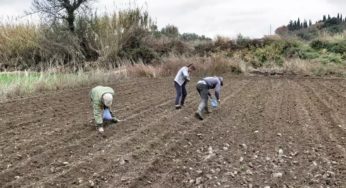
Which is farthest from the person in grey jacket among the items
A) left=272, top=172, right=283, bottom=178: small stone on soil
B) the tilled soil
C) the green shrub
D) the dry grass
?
the green shrub

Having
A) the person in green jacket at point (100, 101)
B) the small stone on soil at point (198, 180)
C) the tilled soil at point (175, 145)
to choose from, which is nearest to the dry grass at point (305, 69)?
the tilled soil at point (175, 145)

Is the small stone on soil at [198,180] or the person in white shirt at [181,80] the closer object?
the small stone on soil at [198,180]

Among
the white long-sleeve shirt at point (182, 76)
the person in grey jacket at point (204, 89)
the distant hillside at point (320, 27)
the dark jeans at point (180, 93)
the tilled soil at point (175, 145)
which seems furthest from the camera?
the distant hillside at point (320, 27)

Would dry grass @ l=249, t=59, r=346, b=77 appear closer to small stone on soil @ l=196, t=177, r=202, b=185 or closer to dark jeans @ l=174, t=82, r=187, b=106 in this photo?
dark jeans @ l=174, t=82, r=187, b=106

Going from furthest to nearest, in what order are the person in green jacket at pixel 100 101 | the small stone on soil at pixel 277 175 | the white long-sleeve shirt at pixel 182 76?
the white long-sleeve shirt at pixel 182 76
the person in green jacket at pixel 100 101
the small stone on soil at pixel 277 175

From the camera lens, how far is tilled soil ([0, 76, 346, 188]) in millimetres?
6598

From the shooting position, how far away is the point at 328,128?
982 centimetres

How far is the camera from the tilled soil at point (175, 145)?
6598 millimetres

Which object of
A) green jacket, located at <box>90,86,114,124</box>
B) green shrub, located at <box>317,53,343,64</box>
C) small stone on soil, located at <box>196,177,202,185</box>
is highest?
green jacket, located at <box>90,86,114,124</box>

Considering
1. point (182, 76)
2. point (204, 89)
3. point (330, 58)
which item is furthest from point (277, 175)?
point (330, 58)

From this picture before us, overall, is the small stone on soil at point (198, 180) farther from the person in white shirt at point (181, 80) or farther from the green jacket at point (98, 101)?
the person in white shirt at point (181, 80)

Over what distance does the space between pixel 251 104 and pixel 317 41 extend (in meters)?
18.5

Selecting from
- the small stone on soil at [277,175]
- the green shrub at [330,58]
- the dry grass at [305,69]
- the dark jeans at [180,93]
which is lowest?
the dry grass at [305,69]

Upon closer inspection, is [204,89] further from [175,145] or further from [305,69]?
[305,69]
